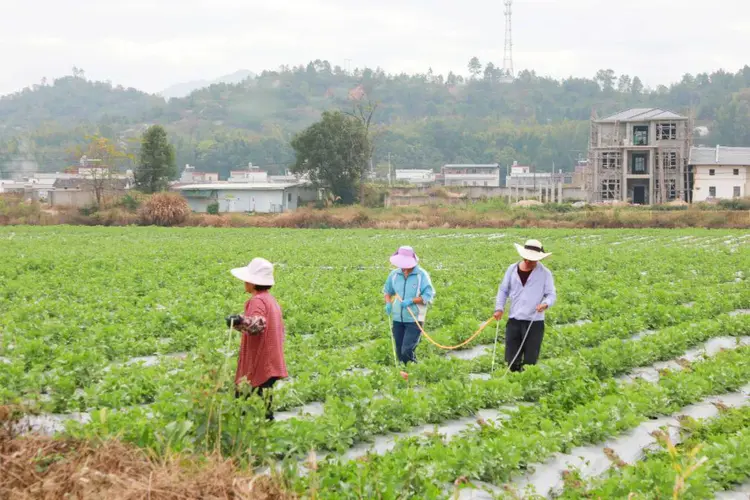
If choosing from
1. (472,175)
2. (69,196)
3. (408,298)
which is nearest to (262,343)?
(408,298)

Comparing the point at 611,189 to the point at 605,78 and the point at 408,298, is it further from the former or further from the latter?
the point at 605,78

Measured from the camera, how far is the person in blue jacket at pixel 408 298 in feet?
31.8

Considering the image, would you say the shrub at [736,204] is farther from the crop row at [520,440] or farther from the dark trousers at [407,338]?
the dark trousers at [407,338]

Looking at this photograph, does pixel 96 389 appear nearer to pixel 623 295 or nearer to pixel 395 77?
pixel 623 295

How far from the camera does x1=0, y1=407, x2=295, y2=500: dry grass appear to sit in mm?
4812

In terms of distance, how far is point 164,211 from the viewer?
169 ft

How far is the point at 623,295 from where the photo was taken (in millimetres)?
15977

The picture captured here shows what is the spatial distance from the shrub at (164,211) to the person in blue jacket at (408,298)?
43787mm

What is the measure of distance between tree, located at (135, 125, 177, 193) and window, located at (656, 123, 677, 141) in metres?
39.1

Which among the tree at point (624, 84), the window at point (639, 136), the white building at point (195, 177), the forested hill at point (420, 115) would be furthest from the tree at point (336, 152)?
the tree at point (624, 84)

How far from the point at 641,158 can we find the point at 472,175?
36.5 m

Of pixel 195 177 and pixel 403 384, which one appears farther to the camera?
pixel 195 177

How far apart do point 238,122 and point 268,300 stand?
523ft

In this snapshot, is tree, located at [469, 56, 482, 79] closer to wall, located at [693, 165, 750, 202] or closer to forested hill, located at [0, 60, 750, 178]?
forested hill, located at [0, 60, 750, 178]
